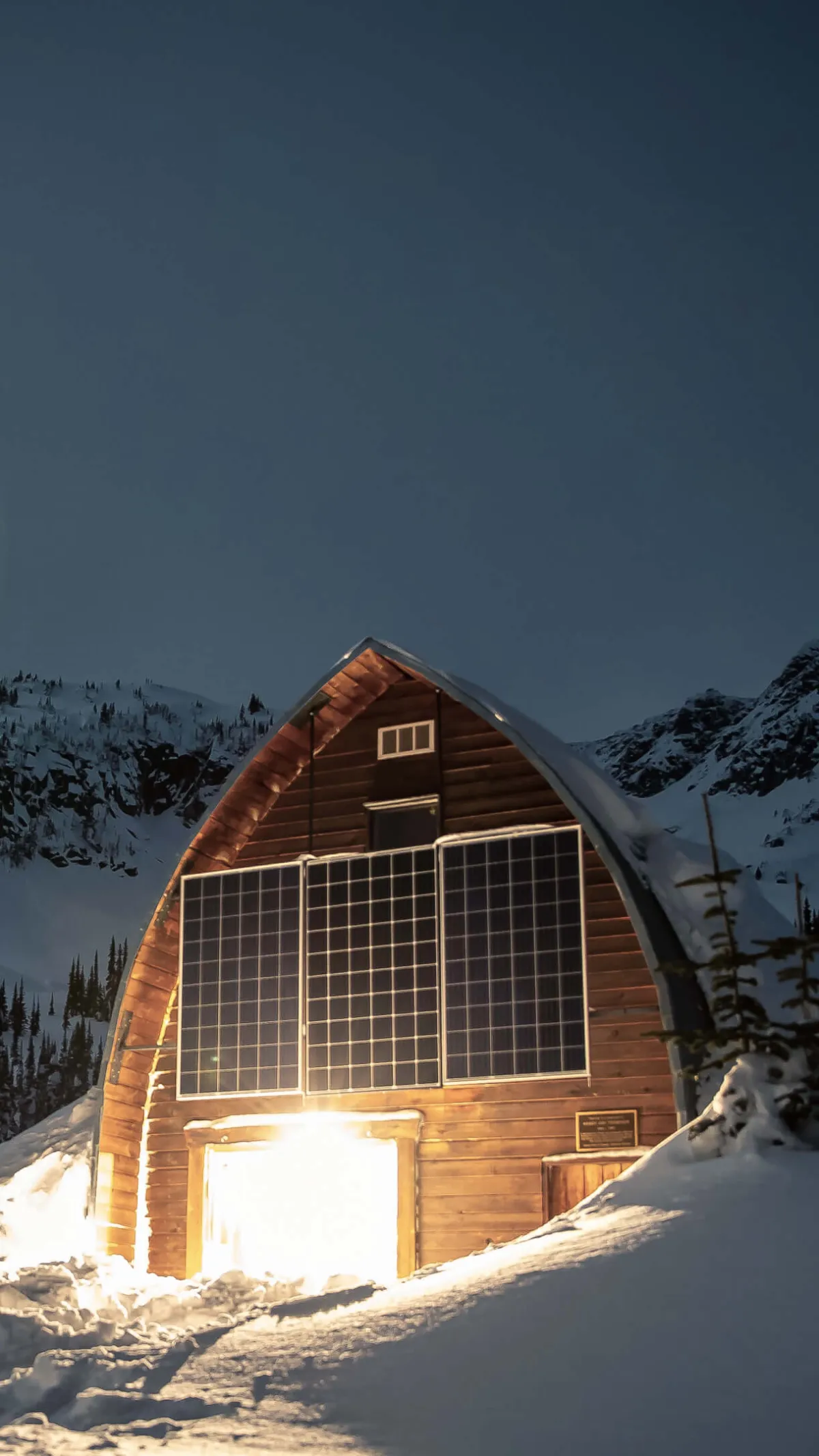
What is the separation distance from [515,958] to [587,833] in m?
1.63

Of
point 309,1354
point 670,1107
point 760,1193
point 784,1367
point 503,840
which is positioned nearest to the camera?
point 784,1367

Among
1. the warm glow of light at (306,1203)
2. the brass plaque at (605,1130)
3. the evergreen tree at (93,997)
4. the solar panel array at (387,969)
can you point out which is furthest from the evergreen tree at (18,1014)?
the brass plaque at (605,1130)

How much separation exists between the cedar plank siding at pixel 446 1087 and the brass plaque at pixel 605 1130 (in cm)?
9

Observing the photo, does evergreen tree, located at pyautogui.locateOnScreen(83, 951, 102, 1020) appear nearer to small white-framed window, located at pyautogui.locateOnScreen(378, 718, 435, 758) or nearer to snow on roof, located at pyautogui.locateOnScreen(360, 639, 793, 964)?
small white-framed window, located at pyautogui.locateOnScreen(378, 718, 435, 758)

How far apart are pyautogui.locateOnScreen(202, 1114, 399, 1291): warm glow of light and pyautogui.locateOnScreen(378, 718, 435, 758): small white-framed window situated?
160 inches

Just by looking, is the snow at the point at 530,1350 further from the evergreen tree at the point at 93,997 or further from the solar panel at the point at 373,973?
the evergreen tree at the point at 93,997

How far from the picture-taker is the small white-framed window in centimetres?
1681

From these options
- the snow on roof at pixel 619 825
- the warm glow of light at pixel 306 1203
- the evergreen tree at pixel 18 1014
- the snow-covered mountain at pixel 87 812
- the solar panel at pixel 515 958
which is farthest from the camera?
the snow-covered mountain at pixel 87 812

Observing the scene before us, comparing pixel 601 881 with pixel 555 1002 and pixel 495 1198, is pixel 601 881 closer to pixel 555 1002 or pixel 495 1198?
pixel 555 1002

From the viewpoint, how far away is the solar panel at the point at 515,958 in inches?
597

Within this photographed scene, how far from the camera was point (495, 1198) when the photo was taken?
15.1m

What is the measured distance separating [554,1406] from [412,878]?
30.6 feet

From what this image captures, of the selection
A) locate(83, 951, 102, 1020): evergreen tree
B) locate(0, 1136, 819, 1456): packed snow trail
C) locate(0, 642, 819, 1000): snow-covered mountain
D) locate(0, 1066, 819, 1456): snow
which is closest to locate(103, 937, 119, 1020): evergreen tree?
locate(83, 951, 102, 1020): evergreen tree

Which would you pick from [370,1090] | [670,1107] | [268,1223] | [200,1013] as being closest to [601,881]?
[670,1107]
